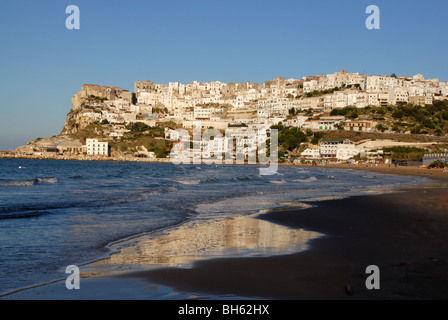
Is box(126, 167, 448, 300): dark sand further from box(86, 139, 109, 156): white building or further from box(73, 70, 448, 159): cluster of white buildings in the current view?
box(86, 139, 109, 156): white building

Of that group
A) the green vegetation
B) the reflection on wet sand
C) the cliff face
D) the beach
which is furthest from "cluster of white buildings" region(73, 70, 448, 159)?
the beach

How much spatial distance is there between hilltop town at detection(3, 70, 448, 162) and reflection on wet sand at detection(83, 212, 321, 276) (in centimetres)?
6785

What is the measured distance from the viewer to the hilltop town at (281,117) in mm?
84438

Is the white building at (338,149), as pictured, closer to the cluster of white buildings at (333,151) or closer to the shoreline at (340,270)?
the cluster of white buildings at (333,151)

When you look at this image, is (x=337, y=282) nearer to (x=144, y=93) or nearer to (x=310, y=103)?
(x=310, y=103)

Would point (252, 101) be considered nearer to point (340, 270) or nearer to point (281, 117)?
point (281, 117)

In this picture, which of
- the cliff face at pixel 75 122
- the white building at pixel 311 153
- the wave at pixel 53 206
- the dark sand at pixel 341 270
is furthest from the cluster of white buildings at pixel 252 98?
the dark sand at pixel 341 270

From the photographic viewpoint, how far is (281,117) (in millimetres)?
110125

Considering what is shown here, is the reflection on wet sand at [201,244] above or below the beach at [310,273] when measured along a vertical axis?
below

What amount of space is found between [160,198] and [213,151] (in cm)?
7474

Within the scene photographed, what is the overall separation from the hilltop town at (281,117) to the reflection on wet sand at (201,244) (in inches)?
2671

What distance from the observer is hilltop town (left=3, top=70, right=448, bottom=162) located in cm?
8444

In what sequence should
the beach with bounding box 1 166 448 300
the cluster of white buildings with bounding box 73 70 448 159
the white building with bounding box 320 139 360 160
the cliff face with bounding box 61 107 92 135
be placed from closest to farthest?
the beach with bounding box 1 166 448 300 < the white building with bounding box 320 139 360 160 < the cluster of white buildings with bounding box 73 70 448 159 < the cliff face with bounding box 61 107 92 135

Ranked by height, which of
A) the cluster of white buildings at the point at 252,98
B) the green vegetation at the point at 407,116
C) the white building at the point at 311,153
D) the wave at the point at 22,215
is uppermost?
the cluster of white buildings at the point at 252,98
